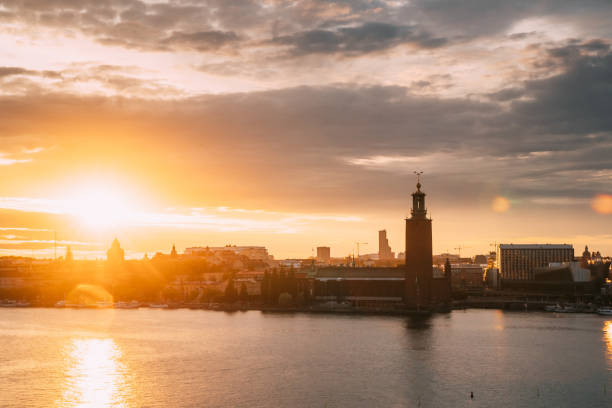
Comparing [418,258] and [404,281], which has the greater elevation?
[418,258]

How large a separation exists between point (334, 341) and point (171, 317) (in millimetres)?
39242

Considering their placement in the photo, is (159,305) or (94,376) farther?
(159,305)

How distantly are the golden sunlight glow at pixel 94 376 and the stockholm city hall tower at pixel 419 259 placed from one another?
50288 mm

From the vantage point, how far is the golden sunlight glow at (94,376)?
45.5m

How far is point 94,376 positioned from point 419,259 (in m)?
63.5

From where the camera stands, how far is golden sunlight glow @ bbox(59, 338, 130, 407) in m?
45.5

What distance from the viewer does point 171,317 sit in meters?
105

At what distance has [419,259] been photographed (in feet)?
358

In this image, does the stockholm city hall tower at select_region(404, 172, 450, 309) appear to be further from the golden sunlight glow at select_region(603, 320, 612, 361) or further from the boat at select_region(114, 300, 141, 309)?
the boat at select_region(114, 300, 141, 309)

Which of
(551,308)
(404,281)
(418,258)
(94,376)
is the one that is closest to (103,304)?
(404,281)

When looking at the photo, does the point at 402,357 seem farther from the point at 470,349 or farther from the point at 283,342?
the point at 283,342

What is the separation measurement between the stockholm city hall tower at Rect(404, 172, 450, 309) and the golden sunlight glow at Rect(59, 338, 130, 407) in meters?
50.3

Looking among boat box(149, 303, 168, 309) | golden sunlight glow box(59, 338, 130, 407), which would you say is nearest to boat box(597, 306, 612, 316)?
boat box(149, 303, 168, 309)

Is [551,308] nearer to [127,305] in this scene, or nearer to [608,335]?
[608,335]
